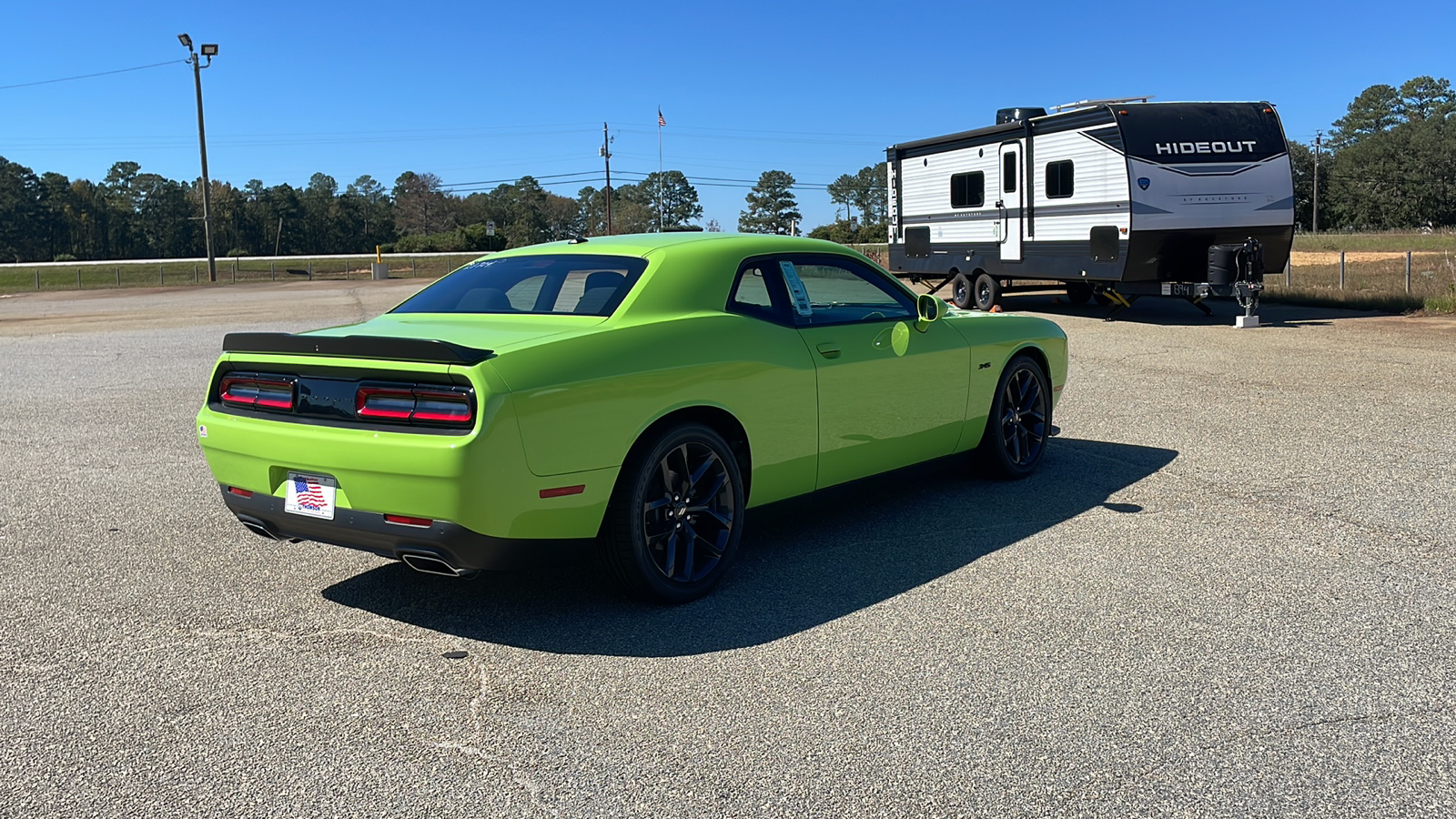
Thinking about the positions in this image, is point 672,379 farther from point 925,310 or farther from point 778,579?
point 925,310

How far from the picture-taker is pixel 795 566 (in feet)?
17.6

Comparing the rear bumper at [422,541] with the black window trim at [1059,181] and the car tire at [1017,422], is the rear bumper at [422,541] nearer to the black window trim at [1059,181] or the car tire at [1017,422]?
the car tire at [1017,422]

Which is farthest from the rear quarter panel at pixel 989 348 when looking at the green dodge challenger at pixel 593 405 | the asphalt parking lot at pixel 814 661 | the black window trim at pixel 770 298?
the black window trim at pixel 770 298

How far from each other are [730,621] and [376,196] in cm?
15824

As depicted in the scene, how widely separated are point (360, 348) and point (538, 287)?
1193 millimetres

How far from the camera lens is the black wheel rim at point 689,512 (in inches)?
188

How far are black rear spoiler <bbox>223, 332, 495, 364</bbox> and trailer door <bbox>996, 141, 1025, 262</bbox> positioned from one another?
15480mm

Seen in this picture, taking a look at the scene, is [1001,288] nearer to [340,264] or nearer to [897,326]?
[897,326]

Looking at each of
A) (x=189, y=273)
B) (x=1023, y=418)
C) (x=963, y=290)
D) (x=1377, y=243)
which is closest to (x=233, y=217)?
(x=189, y=273)

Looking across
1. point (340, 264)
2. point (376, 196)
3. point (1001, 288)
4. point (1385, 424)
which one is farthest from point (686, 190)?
point (1385, 424)

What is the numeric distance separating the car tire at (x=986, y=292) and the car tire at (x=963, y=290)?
0.07m

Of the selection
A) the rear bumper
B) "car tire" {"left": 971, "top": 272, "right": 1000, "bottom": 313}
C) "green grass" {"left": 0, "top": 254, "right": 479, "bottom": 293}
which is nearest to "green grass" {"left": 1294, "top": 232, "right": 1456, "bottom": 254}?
"car tire" {"left": 971, "top": 272, "right": 1000, "bottom": 313}

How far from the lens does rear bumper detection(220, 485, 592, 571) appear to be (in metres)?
4.24

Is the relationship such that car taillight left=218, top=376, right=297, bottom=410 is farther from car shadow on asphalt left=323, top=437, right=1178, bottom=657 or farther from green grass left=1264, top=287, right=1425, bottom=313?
green grass left=1264, top=287, right=1425, bottom=313
